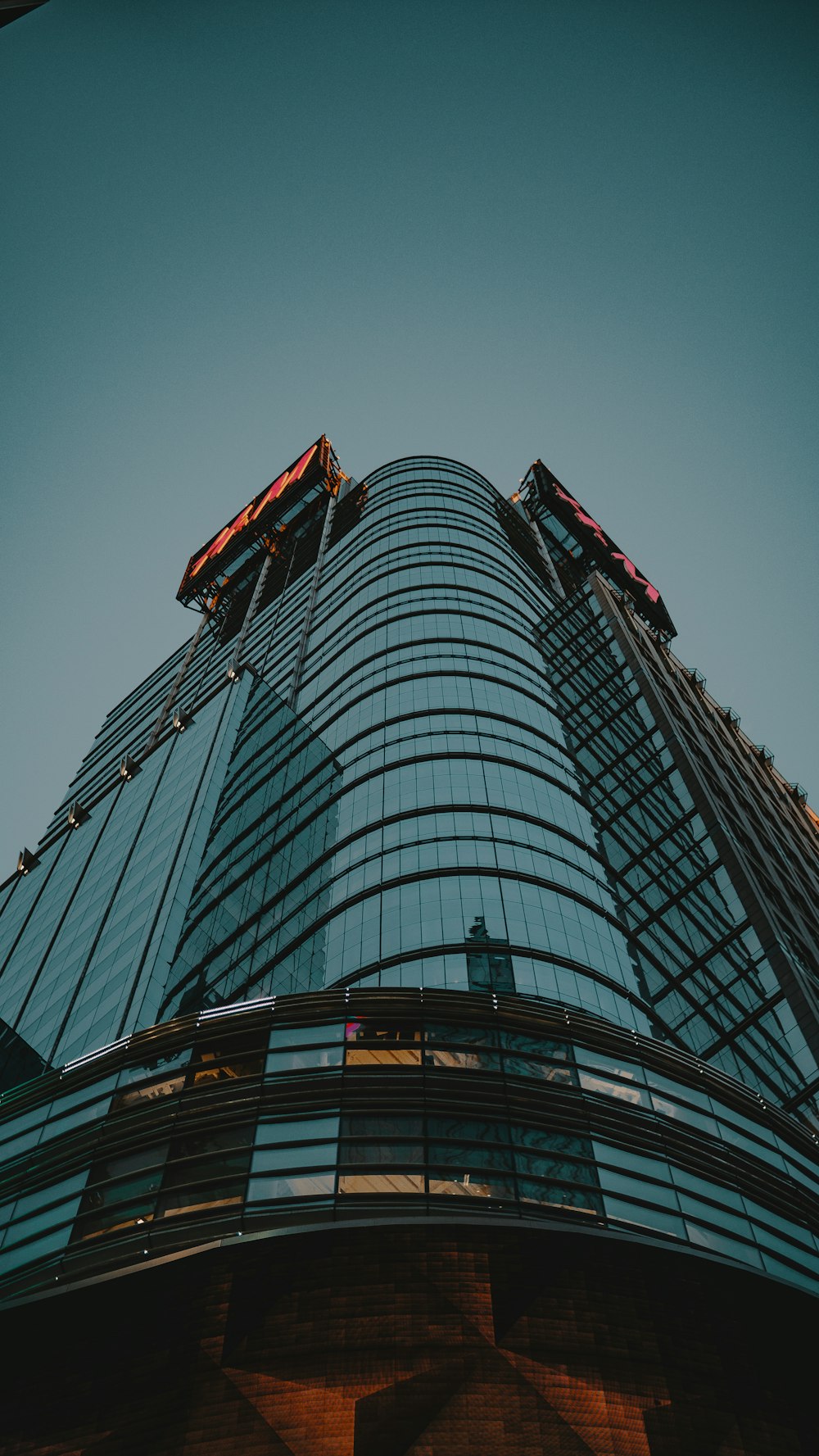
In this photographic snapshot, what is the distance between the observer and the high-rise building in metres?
13.7

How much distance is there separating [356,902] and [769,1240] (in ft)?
53.0

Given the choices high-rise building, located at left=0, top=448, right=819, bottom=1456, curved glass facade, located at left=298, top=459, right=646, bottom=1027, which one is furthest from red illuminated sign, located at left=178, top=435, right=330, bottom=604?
curved glass facade, located at left=298, top=459, right=646, bottom=1027

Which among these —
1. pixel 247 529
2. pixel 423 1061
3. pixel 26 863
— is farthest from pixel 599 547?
pixel 423 1061

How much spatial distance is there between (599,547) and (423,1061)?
7764cm

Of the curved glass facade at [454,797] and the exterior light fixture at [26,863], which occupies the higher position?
the exterior light fixture at [26,863]

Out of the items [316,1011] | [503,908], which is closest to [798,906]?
[503,908]

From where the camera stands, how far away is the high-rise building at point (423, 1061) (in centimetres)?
1367

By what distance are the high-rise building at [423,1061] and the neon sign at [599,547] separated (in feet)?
101

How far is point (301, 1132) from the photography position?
1705cm

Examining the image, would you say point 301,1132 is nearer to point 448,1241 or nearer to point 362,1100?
point 362,1100

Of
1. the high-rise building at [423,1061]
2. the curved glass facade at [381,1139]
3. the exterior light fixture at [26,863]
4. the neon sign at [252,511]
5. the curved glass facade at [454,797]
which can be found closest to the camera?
the high-rise building at [423,1061]

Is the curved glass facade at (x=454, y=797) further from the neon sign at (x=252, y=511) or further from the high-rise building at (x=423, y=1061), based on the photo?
Result: the neon sign at (x=252, y=511)

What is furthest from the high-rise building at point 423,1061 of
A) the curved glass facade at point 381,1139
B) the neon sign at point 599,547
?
the neon sign at point 599,547

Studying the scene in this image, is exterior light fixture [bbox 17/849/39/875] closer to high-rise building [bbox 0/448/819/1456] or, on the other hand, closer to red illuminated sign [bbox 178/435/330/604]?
high-rise building [bbox 0/448/819/1456]
